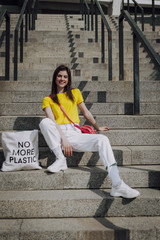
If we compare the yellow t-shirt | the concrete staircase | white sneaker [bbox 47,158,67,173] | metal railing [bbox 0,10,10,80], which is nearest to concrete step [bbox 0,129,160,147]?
the concrete staircase

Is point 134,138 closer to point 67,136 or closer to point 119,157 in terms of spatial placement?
point 119,157

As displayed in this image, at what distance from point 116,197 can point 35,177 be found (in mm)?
865

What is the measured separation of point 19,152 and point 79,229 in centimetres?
104

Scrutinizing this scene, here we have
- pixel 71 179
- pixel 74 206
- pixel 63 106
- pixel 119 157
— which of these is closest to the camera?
pixel 74 206

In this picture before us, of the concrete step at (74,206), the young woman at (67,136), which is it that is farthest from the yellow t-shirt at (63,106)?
the concrete step at (74,206)

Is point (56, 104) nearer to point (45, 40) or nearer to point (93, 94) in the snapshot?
point (93, 94)

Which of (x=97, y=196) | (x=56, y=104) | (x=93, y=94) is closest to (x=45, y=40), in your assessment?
(x=93, y=94)

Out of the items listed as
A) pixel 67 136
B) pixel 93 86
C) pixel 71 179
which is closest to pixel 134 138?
pixel 67 136

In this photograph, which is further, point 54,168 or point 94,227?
point 54,168

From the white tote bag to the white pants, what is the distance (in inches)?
8.0

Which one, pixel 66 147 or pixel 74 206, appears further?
pixel 66 147

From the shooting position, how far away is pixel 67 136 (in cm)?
267

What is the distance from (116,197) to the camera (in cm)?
224

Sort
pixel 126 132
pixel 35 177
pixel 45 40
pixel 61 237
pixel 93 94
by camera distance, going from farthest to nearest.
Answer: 1. pixel 45 40
2. pixel 93 94
3. pixel 126 132
4. pixel 35 177
5. pixel 61 237
